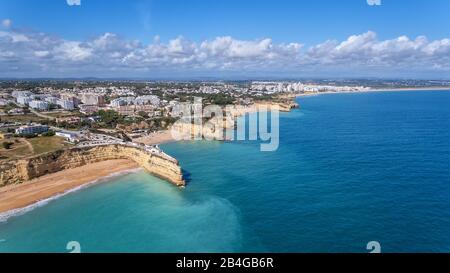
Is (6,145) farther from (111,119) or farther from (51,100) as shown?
(51,100)

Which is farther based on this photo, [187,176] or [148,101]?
[148,101]

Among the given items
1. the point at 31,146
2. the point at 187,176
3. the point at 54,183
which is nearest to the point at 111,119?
the point at 31,146

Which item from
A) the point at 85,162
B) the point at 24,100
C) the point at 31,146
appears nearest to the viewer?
the point at 85,162

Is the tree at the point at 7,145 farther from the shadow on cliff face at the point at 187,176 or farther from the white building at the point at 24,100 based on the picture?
the white building at the point at 24,100

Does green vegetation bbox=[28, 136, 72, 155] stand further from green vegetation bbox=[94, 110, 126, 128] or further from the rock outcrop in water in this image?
green vegetation bbox=[94, 110, 126, 128]

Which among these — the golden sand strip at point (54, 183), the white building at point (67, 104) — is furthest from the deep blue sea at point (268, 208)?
the white building at point (67, 104)

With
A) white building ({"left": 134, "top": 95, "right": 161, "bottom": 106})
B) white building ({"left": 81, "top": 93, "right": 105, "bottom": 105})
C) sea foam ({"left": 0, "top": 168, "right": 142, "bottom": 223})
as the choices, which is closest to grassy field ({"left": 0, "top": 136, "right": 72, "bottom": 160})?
sea foam ({"left": 0, "top": 168, "right": 142, "bottom": 223})

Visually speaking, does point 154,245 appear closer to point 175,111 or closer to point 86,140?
point 86,140
